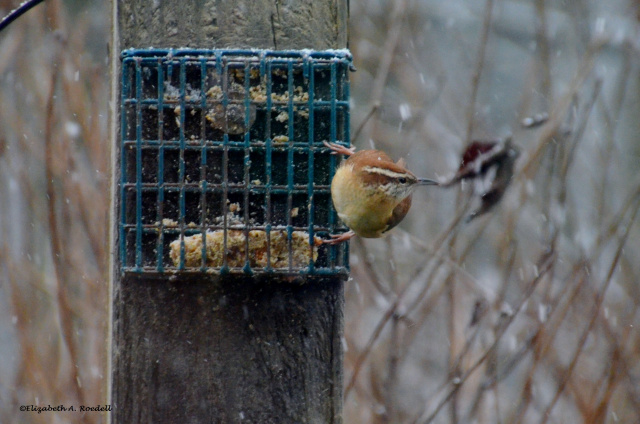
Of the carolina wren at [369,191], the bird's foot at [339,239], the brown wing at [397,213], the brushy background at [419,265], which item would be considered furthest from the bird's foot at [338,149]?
the brushy background at [419,265]

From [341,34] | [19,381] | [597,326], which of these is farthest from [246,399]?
[597,326]

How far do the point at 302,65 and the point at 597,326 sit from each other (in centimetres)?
269

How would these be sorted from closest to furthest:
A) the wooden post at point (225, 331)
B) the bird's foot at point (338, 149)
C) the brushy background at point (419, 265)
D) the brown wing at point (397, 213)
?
the wooden post at point (225, 331) → the bird's foot at point (338, 149) → the brown wing at point (397, 213) → the brushy background at point (419, 265)

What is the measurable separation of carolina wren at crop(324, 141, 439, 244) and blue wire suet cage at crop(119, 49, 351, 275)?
0.28ft

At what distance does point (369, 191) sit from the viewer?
11.1 feet

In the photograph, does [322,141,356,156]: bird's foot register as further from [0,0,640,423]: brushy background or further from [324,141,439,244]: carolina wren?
[0,0,640,423]: brushy background

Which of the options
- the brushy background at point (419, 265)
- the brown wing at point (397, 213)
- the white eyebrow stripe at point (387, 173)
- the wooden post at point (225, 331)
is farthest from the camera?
the brushy background at point (419, 265)

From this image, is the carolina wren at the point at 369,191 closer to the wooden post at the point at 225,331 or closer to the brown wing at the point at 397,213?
the brown wing at the point at 397,213

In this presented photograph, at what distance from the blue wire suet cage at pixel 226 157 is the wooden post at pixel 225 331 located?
0.30ft

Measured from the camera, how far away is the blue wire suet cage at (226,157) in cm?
300

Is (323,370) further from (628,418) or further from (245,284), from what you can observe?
(628,418)

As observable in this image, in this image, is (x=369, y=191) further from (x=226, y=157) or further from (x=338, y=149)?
(x=226, y=157)

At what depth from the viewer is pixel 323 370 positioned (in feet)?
9.81

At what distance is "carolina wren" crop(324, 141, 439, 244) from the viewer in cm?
307
